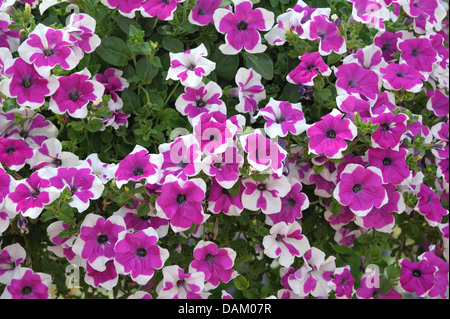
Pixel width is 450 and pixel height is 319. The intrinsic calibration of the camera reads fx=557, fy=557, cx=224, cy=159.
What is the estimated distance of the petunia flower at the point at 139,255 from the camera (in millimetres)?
949

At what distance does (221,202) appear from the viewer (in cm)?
98

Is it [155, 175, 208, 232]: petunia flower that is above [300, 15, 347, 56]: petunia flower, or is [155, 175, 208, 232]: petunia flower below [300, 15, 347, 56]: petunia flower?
below

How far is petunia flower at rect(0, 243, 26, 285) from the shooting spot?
104cm

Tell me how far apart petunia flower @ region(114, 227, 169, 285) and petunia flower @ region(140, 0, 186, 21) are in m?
0.38

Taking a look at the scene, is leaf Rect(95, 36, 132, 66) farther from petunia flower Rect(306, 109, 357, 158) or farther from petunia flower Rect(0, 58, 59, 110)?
petunia flower Rect(306, 109, 357, 158)

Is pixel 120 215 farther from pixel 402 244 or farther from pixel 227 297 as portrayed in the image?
pixel 402 244

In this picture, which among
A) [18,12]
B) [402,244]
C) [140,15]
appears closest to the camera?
[18,12]

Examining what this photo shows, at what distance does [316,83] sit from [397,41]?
255mm

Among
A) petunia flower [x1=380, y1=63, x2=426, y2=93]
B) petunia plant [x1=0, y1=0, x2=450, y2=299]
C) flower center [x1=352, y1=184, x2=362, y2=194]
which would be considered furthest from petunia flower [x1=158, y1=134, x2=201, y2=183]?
petunia flower [x1=380, y1=63, x2=426, y2=93]

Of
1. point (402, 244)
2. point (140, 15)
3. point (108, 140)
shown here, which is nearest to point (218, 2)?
point (140, 15)

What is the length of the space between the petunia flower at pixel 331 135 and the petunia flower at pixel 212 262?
0.81ft

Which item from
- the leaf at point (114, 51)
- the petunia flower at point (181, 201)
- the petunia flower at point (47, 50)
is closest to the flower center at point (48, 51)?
the petunia flower at point (47, 50)

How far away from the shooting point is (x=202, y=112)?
40.8 inches

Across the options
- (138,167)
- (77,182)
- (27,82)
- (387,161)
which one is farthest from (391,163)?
(27,82)
